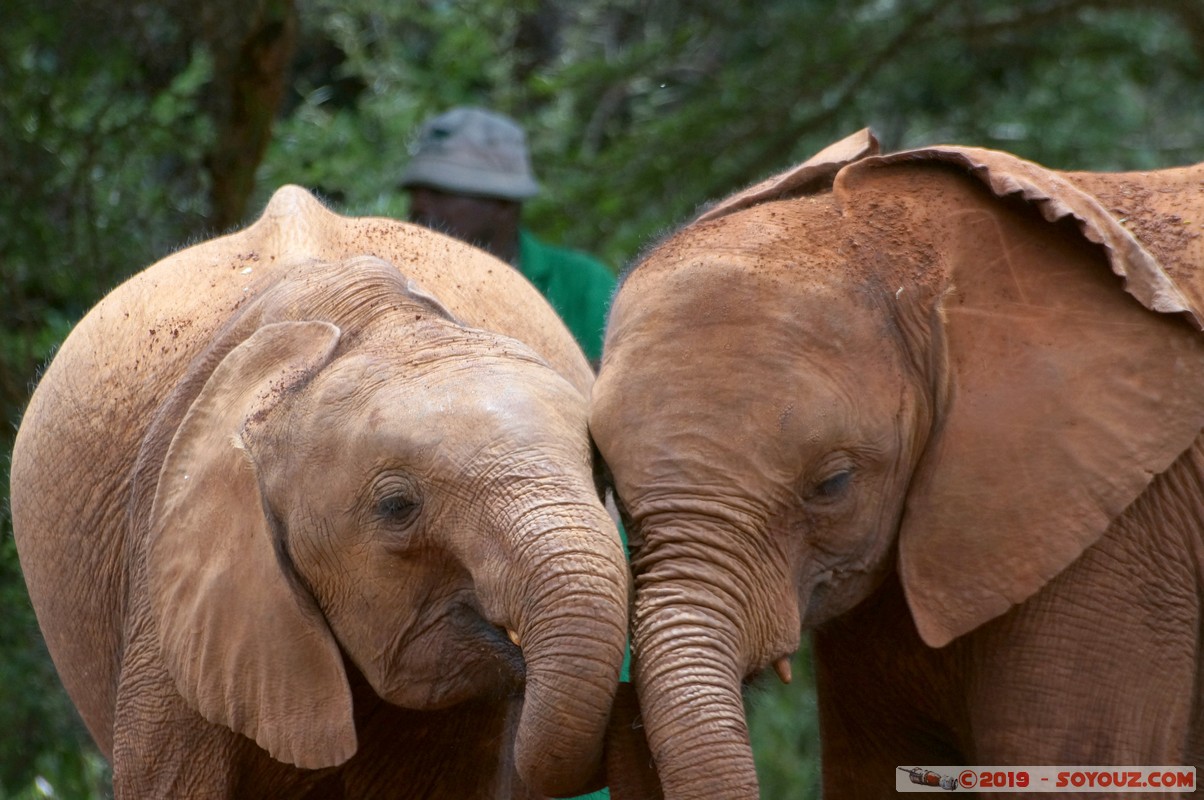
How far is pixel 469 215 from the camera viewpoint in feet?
23.6

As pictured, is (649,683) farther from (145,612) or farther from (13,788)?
(13,788)

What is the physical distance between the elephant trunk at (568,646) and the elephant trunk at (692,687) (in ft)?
0.25

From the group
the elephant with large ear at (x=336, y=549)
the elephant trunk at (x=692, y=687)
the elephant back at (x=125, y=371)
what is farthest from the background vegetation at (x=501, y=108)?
the elephant trunk at (x=692, y=687)

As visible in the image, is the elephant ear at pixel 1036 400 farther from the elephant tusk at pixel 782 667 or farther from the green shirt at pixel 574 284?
the green shirt at pixel 574 284

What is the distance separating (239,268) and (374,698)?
1.19 m

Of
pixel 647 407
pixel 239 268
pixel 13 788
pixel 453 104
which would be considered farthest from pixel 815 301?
pixel 453 104

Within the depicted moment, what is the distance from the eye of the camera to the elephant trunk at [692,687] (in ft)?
10.9

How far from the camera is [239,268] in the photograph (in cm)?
468

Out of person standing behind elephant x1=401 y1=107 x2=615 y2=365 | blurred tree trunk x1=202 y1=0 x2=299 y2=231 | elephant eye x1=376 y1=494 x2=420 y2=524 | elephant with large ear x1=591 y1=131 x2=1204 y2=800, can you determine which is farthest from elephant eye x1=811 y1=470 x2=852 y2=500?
blurred tree trunk x1=202 y1=0 x2=299 y2=231

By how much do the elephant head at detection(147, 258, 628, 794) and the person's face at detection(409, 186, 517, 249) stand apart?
3.06m

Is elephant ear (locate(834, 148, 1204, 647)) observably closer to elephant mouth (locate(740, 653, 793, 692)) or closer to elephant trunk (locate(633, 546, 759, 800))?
elephant mouth (locate(740, 653, 793, 692))

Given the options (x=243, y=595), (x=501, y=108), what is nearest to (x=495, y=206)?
(x=501, y=108)

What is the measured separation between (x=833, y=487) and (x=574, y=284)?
3617mm

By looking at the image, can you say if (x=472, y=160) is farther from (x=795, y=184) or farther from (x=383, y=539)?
(x=383, y=539)
